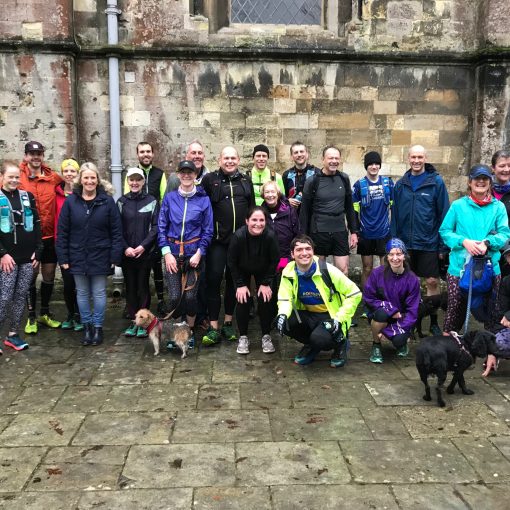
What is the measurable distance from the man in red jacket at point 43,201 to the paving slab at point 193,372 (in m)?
2.18

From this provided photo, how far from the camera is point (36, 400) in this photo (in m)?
4.32

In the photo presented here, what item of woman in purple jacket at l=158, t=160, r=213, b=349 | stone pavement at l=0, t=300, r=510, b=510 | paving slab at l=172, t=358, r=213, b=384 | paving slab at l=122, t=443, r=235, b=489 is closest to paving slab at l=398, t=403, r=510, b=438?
stone pavement at l=0, t=300, r=510, b=510

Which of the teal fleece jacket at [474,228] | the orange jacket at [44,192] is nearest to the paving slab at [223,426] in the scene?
the teal fleece jacket at [474,228]

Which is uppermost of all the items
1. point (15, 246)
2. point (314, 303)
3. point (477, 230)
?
point (477, 230)

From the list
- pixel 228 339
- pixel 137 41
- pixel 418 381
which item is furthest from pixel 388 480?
pixel 137 41

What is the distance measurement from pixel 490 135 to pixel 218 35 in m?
4.59

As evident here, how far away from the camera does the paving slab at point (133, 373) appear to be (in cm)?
473

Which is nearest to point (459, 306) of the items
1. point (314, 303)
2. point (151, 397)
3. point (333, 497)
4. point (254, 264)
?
point (314, 303)

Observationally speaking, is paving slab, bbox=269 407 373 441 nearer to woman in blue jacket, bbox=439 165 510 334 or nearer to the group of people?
the group of people

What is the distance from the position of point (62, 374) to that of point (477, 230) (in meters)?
4.32

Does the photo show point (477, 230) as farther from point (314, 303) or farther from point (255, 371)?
point (255, 371)

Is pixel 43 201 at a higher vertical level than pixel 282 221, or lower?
higher

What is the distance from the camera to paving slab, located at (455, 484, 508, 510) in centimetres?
288

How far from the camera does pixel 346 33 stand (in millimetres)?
8250
